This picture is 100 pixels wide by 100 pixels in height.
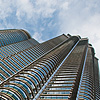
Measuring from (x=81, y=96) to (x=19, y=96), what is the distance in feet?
94.5

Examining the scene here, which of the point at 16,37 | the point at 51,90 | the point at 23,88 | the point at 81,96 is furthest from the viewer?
the point at 16,37

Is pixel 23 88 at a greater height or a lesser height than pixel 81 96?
lesser

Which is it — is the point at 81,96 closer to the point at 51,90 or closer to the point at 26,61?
the point at 51,90

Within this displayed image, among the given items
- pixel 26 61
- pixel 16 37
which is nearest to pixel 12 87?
pixel 26 61

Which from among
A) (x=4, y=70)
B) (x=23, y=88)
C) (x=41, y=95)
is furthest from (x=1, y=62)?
(x=23, y=88)

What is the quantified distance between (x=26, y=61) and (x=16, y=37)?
75.7 m

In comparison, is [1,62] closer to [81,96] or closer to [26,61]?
[26,61]

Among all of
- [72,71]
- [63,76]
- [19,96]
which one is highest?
[72,71]

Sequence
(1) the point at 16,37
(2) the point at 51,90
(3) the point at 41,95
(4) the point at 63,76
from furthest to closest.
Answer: (1) the point at 16,37, (4) the point at 63,76, (2) the point at 51,90, (3) the point at 41,95

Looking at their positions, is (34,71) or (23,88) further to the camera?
(34,71)

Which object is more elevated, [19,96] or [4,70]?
[4,70]

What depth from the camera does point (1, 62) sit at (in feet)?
198

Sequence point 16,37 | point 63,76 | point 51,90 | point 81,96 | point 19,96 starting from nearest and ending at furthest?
point 19,96 < point 51,90 < point 81,96 < point 63,76 < point 16,37

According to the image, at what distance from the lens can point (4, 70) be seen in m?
56.7
